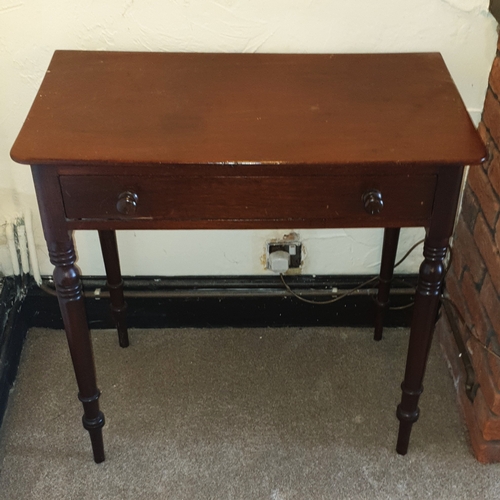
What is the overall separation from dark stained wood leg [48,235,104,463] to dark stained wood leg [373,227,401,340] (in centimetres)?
69

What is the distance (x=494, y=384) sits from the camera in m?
1.29

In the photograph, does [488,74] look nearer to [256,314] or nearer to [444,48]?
[444,48]

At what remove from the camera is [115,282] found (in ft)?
4.94

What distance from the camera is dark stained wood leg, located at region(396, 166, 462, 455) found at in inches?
39.5

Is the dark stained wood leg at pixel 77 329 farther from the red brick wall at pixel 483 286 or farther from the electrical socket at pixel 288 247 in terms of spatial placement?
the red brick wall at pixel 483 286

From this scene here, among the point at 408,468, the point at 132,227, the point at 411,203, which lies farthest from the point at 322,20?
the point at 408,468

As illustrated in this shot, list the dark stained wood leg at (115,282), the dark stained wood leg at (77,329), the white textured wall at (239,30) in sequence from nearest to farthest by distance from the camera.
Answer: the dark stained wood leg at (77,329), the white textured wall at (239,30), the dark stained wood leg at (115,282)

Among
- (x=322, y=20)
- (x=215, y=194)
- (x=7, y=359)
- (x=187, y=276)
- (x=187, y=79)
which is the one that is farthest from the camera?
(x=187, y=276)

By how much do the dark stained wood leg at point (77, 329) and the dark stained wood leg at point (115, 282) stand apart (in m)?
0.28

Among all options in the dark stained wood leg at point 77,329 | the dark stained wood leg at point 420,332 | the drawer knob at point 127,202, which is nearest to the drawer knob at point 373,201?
the dark stained wood leg at point 420,332

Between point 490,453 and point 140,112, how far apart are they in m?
0.99

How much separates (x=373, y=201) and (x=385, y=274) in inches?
21.8

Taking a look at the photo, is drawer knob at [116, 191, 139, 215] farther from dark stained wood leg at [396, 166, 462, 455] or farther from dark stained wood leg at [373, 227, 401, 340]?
dark stained wood leg at [373, 227, 401, 340]

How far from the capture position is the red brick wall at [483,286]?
50.5 inches
